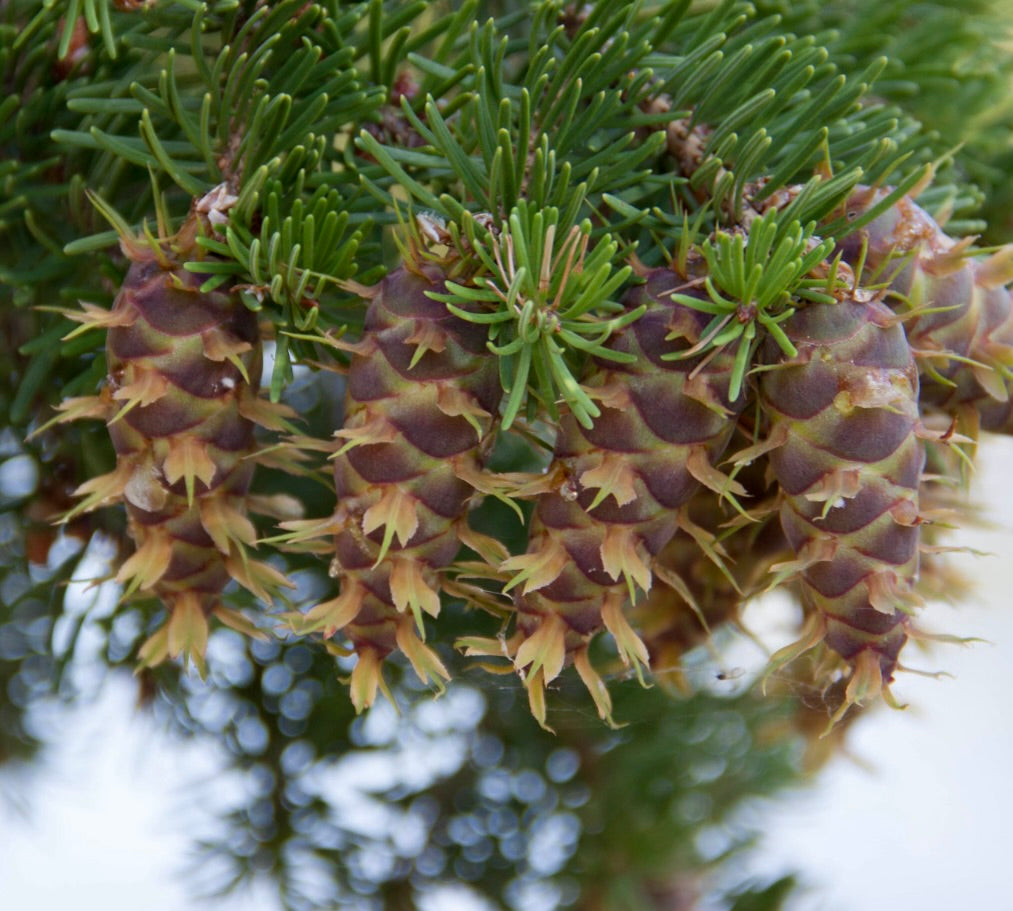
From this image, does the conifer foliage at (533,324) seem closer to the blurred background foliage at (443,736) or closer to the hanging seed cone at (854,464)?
the hanging seed cone at (854,464)

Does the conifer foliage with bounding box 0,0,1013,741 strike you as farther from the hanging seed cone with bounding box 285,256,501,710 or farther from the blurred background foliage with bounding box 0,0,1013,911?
the blurred background foliage with bounding box 0,0,1013,911

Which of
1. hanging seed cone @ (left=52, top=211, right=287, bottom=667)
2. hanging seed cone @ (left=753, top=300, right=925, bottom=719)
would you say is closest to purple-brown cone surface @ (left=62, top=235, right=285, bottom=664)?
hanging seed cone @ (left=52, top=211, right=287, bottom=667)

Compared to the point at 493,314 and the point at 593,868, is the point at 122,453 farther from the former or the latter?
the point at 593,868

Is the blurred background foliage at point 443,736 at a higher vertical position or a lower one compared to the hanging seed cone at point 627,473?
lower

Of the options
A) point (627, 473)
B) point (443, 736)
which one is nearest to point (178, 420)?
point (627, 473)

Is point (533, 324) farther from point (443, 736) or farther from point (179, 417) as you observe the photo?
point (443, 736)

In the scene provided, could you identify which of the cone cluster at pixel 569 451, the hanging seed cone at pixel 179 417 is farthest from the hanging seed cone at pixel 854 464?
the hanging seed cone at pixel 179 417

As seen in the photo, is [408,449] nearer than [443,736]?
Yes
